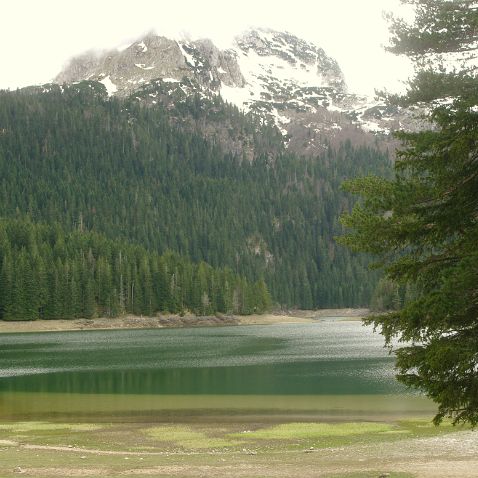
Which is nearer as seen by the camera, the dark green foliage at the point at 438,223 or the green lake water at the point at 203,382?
the dark green foliage at the point at 438,223

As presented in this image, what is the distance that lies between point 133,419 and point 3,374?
32.1 m

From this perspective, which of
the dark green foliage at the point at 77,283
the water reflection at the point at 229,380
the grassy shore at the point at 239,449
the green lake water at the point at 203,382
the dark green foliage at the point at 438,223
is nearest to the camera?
the dark green foliage at the point at 438,223

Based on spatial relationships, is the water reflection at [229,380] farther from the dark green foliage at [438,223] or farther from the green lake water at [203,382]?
the dark green foliage at [438,223]

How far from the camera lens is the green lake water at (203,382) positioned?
49000mm

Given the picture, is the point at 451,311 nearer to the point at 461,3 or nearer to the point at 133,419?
the point at 461,3

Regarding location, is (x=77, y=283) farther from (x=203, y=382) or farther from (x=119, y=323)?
(x=203, y=382)

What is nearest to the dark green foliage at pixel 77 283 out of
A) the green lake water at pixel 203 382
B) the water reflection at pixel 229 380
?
the green lake water at pixel 203 382

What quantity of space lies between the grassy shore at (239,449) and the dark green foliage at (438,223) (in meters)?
8.34

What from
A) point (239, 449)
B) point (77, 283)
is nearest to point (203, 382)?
point (239, 449)

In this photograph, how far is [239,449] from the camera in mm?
31844

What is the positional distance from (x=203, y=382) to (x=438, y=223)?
4829cm

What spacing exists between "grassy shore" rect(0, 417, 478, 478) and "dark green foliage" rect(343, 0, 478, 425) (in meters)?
8.34

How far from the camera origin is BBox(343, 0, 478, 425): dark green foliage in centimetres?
1557

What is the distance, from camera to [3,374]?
72000 mm
